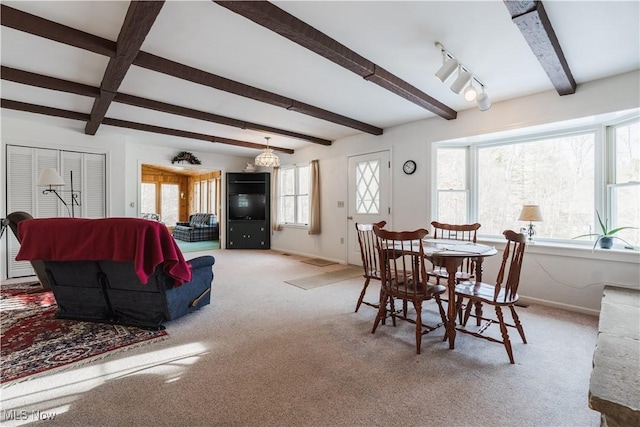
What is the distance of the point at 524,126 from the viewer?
136 inches

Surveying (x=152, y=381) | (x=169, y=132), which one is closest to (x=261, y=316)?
(x=152, y=381)

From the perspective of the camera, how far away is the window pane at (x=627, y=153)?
301cm

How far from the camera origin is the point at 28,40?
235 cm

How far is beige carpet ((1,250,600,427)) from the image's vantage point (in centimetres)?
155

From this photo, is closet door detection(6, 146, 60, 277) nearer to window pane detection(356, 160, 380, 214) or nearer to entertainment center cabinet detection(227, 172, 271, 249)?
entertainment center cabinet detection(227, 172, 271, 249)

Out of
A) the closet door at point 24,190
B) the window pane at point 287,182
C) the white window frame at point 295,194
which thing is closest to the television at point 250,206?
the white window frame at point 295,194

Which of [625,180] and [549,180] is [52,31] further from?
[625,180]

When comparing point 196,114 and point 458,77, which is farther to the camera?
point 196,114

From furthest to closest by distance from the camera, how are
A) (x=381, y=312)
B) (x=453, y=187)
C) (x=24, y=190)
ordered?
(x=24, y=190), (x=453, y=187), (x=381, y=312)

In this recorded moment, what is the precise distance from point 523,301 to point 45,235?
4906 millimetres

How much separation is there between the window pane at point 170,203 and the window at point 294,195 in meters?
5.86

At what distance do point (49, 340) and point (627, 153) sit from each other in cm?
569

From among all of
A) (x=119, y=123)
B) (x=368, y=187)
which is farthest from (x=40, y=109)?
(x=368, y=187)

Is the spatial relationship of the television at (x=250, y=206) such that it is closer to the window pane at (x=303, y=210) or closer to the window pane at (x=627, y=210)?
the window pane at (x=303, y=210)
